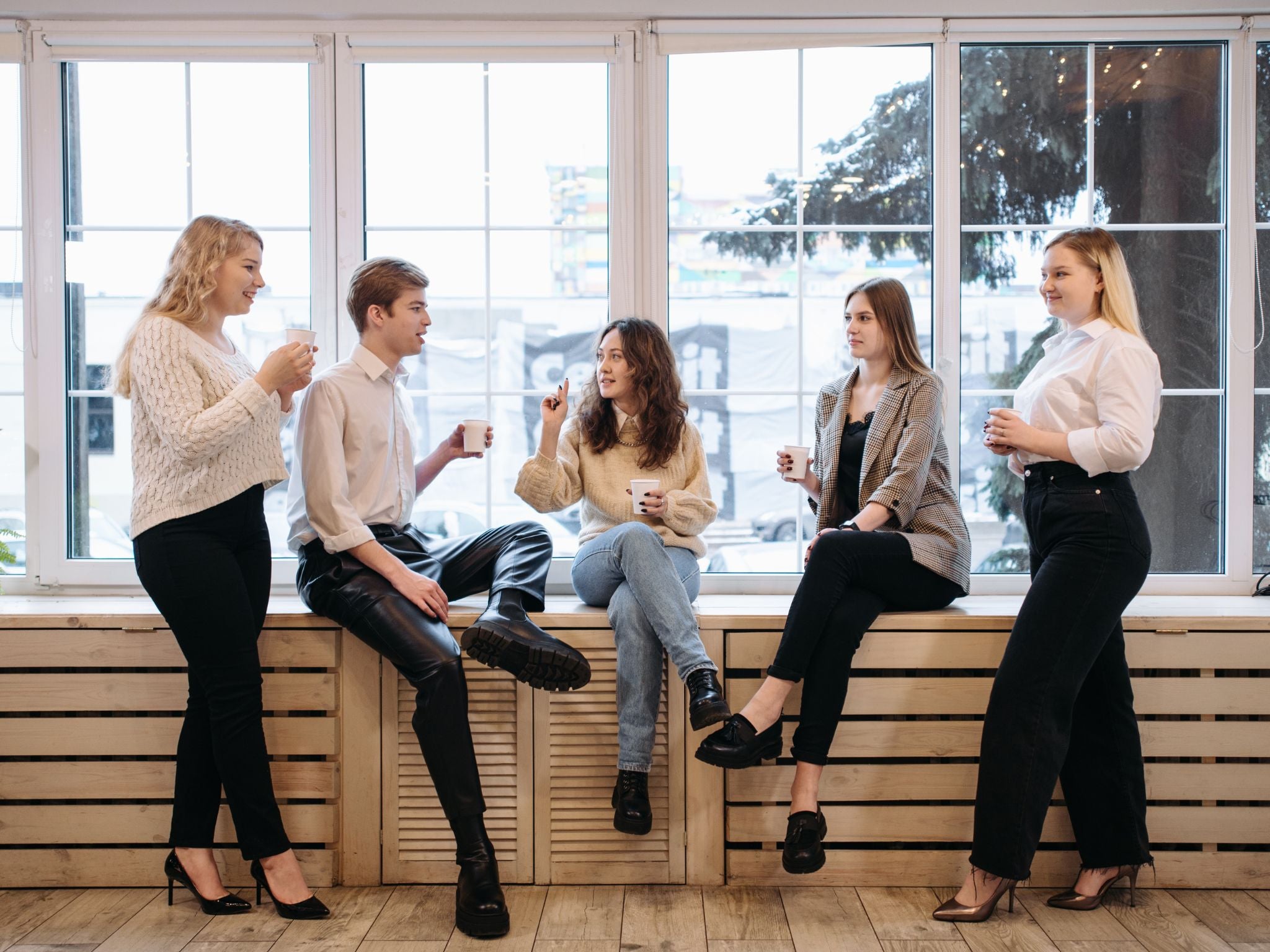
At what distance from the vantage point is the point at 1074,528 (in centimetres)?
220

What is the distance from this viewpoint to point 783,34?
288 centimetres

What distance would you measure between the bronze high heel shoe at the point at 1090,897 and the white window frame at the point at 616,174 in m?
0.84

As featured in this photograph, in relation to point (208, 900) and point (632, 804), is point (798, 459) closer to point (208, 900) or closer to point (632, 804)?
point (632, 804)

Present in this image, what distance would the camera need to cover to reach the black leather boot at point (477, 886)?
211 centimetres

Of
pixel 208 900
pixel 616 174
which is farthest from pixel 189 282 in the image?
pixel 208 900

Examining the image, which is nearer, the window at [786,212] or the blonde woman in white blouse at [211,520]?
the blonde woman in white blouse at [211,520]

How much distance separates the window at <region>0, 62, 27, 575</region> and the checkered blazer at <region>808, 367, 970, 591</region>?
2.34m

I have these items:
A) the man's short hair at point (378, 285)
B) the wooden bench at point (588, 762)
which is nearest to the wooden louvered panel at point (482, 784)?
the wooden bench at point (588, 762)

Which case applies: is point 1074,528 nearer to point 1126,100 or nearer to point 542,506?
point 542,506

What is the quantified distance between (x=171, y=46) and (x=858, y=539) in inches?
94.0

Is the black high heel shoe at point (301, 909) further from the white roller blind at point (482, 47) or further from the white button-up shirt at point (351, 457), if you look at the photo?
the white roller blind at point (482, 47)

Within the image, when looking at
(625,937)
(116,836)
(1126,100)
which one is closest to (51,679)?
(116,836)

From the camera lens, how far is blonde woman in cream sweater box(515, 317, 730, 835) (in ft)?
7.45

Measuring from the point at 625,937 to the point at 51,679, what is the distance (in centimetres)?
149
